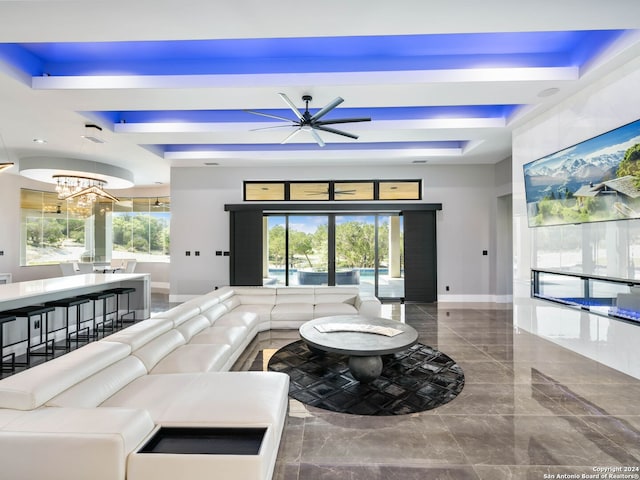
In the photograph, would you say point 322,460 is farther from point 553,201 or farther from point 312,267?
point 312,267

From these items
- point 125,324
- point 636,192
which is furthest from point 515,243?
point 125,324

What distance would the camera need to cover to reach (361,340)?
3.16 metres

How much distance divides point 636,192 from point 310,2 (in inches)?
143

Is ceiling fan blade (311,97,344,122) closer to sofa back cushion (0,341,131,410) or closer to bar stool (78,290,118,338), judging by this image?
sofa back cushion (0,341,131,410)

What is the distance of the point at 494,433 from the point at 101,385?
9.06ft

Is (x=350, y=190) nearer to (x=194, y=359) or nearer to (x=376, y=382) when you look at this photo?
(x=376, y=382)

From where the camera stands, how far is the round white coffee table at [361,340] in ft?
9.60

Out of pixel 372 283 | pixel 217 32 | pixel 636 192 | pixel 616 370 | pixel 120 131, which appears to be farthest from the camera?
pixel 372 283

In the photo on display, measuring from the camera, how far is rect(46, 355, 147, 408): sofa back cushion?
1.83m

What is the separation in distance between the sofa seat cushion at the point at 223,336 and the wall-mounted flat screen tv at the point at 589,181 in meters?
4.30

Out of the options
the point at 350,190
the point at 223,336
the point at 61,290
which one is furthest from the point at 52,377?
the point at 350,190

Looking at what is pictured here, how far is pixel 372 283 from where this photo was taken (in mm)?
7707

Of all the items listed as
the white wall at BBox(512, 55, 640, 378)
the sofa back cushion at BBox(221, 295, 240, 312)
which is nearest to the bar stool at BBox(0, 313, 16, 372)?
the sofa back cushion at BBox(221, 295, 240, 312)

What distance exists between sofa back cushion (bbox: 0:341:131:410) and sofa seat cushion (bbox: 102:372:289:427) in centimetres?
25
